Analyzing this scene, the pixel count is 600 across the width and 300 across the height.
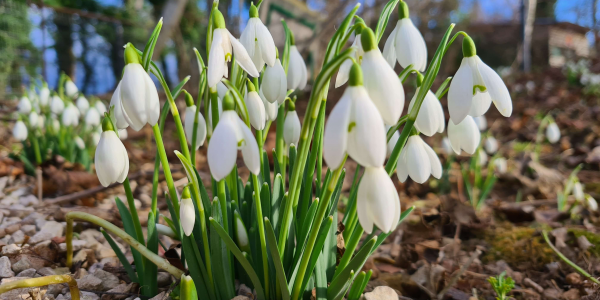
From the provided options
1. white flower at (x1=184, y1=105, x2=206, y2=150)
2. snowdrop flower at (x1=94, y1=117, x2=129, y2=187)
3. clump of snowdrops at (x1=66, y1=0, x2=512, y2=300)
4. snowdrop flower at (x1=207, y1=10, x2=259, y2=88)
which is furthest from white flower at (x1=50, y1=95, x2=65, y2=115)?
snowdrop flower at (x1=207, y1=10, x2=259, y2=88)

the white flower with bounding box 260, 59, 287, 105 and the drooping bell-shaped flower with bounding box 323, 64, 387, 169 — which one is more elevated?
the white flower with bounding box 260, 59, 287, 105

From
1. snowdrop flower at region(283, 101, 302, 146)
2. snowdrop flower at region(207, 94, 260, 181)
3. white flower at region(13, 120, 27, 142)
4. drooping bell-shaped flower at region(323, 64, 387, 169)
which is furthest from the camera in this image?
white flower at region(13, 120, 27, 142)

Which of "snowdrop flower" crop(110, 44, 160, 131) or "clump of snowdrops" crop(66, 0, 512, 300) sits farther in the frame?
"snowdrop flower" crop(110, 44, 160, 131)

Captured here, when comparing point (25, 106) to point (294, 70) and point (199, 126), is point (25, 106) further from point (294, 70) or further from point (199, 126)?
point (294, 70)

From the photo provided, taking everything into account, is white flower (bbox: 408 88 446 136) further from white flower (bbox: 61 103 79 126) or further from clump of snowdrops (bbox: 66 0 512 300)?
white flower (bbox: 61 103 79 126)

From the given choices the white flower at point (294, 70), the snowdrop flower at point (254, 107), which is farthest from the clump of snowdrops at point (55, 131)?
the snowdrop flower at point (254, 107)

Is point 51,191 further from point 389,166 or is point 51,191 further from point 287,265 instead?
point 389,166

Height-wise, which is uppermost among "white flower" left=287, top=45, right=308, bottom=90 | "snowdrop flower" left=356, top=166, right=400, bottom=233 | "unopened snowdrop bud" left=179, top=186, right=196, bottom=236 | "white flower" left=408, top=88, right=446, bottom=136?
"white flower" left=287, top=45, right=308, bottom=90

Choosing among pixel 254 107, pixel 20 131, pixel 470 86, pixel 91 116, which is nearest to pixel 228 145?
pixel 254 107
